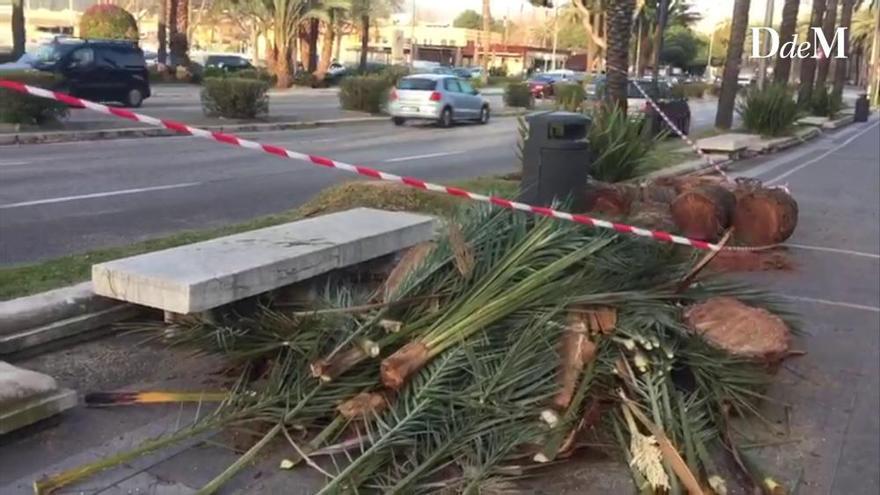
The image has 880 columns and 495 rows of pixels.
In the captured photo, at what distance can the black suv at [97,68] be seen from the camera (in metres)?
26.1

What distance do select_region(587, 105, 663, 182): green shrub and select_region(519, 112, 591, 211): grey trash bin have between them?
9.82ft

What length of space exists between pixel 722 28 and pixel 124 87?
333 feet

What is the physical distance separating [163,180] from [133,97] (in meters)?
15.1

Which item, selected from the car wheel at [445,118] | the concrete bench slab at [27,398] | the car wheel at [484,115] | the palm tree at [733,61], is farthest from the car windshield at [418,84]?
the concrete bench slab at [27,398]

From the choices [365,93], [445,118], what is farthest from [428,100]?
[365,93]

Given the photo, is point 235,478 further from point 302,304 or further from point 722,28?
point 722,28

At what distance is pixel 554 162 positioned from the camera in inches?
351

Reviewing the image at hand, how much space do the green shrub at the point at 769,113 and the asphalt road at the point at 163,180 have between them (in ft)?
24.3

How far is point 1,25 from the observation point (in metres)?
88.9

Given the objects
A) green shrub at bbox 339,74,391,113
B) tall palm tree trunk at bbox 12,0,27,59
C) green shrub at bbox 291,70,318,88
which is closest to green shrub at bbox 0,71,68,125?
green shrub at bbox 339,74,391,113

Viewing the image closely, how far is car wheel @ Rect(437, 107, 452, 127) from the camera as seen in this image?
29.1m

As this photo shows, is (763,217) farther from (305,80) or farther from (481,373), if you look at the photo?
(305,80)

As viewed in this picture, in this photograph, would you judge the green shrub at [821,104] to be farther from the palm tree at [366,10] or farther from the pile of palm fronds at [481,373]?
the pile of palm fronds at [481,373]

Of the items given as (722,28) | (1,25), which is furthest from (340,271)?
(722,28)
